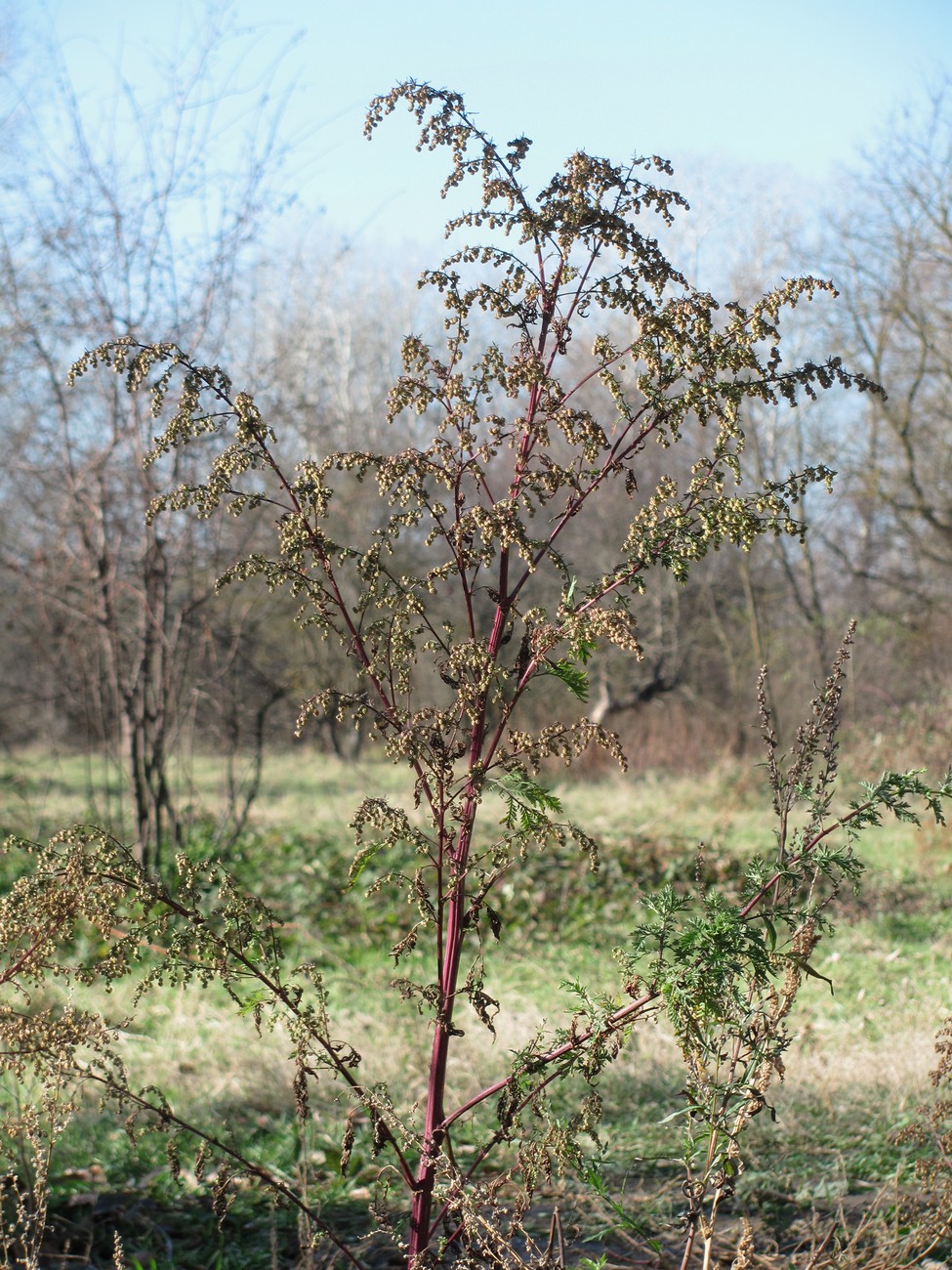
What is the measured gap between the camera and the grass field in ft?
9.49

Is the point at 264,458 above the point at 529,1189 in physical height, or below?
above

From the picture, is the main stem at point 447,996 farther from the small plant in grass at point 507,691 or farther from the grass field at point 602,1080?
the grass field at point 602,1080

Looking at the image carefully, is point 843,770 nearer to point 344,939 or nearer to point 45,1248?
point 344,939

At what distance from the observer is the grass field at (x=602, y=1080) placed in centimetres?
289

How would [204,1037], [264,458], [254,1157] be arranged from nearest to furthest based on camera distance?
[264,458] → [254,1157] → [204,1037]

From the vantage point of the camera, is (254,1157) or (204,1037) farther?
(204,1037)

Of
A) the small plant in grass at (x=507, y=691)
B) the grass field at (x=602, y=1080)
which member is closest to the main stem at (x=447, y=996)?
the small plant in grass at (x=507, y=691)

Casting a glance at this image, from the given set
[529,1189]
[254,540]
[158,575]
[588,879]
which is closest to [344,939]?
[588,879]

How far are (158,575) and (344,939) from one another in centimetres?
249

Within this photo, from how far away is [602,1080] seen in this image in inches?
159

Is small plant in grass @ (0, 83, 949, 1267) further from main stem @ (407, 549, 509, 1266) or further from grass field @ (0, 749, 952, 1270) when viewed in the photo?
grass field @ (0, 749, 952, 1270)

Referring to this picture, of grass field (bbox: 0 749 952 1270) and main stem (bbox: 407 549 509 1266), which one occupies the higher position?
main stem (bbox: 407 549 509 1266)

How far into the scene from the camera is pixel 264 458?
2031 millimetres

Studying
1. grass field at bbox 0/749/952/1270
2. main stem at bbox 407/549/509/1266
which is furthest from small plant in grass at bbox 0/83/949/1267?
grass field at bbox 0/749/952/1270
